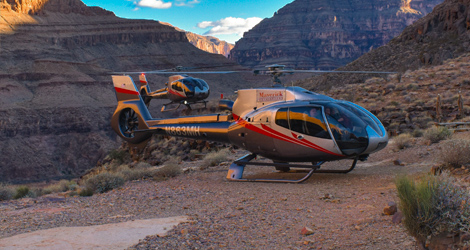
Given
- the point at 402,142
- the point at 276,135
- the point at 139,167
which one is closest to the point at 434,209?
the point at 276,135

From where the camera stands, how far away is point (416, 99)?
78.7ft

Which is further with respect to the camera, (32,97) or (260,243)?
(32,97)

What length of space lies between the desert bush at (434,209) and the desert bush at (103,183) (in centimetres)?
926

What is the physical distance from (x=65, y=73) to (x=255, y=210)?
334 ft

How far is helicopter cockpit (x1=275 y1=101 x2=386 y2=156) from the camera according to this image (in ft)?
35.3

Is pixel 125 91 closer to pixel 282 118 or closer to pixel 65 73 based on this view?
pixel 282 118

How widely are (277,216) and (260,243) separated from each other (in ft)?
4.85

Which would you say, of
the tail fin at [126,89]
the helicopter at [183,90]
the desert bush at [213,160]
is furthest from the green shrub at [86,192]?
the helicopter at [183,90]

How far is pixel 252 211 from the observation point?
27.7 ft

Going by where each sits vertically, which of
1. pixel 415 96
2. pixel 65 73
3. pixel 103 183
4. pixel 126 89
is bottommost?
pixel 103 183

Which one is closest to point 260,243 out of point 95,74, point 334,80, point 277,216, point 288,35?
point 277,216

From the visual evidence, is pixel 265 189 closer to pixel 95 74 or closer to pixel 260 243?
pixel 260 243

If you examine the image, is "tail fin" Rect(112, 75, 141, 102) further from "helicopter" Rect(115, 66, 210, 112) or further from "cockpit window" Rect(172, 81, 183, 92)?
"cockpit window" Rect(172, 81, 183, 92)

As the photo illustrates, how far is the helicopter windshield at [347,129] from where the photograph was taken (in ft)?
35.1
